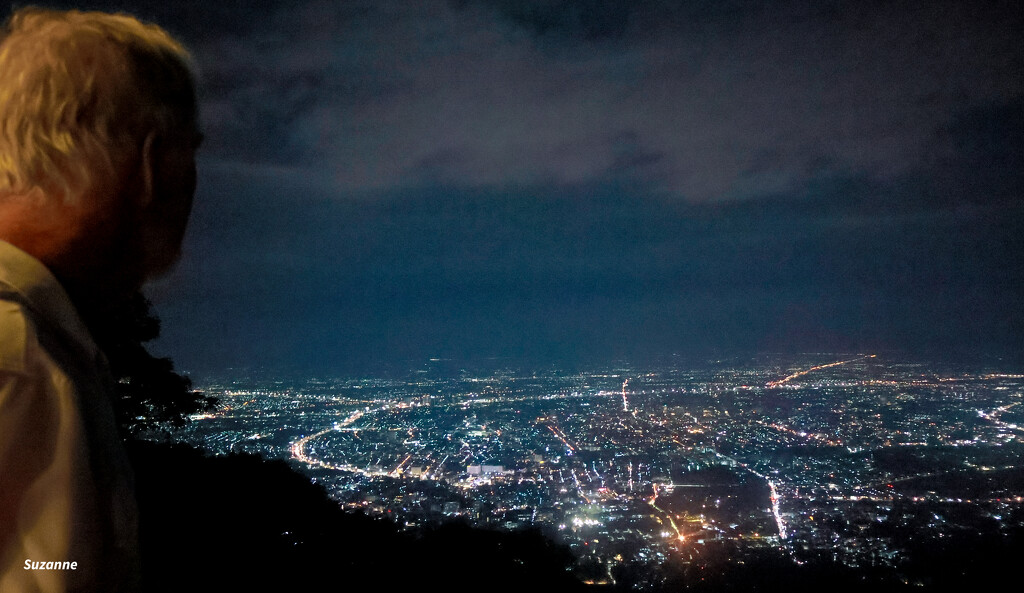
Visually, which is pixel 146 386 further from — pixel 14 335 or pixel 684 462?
pixel 684 462

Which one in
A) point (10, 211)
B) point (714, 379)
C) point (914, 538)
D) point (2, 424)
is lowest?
point (714, 379)

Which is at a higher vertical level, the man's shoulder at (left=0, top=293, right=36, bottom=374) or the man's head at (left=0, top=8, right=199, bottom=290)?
the man's head at (left=0, top=8, right=199, bottom=290)

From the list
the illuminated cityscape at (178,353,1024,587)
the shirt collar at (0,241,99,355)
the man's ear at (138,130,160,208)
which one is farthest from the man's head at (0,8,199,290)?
the illuminated cityscape at (178,353,1024,587)

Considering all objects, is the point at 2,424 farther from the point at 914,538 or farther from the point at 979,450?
the point at 979,450

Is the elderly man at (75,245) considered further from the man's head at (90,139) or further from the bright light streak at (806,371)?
the bright light streak at (806,371)

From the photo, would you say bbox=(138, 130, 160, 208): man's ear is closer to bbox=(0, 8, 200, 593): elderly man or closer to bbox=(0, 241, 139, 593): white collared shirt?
bbox=(0, 8, 200, 593): elderly man

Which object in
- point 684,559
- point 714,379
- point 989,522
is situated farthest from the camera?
point 714,379

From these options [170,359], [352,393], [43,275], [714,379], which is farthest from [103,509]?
[714,379]
